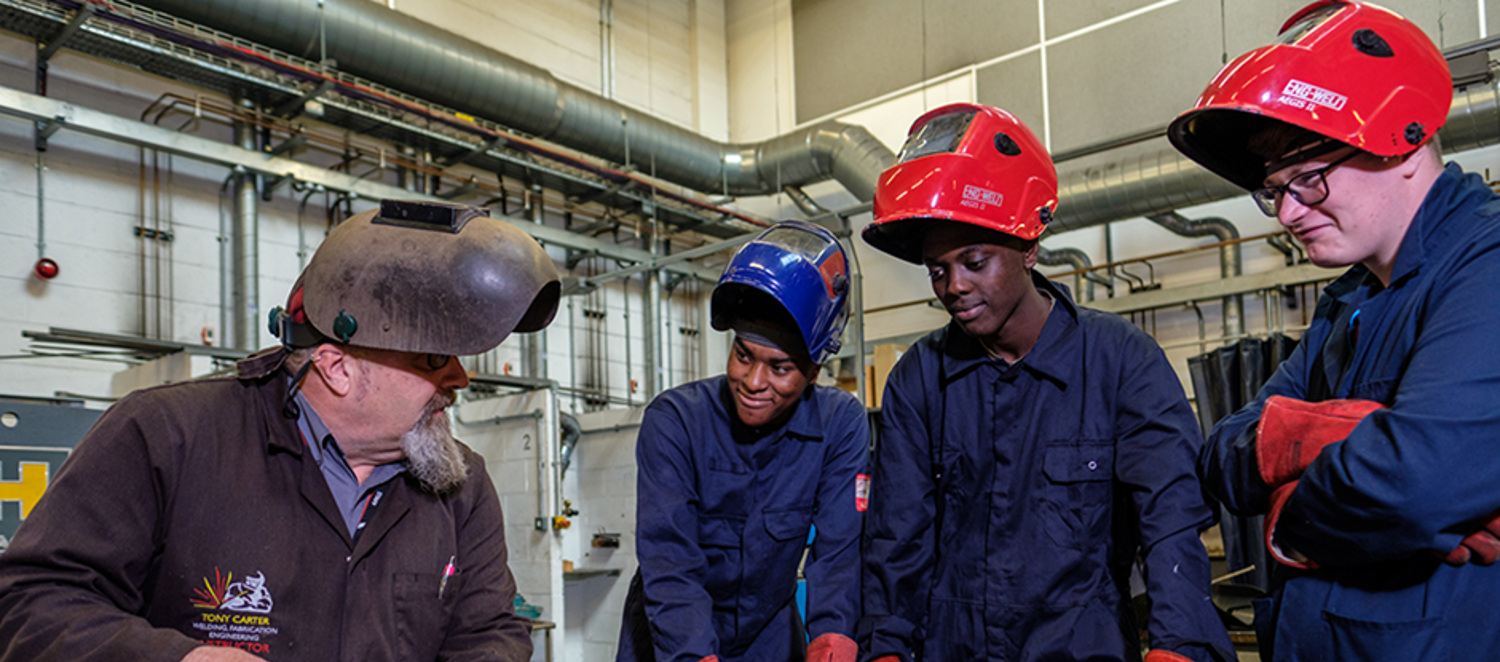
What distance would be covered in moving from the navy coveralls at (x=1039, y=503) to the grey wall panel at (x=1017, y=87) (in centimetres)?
792

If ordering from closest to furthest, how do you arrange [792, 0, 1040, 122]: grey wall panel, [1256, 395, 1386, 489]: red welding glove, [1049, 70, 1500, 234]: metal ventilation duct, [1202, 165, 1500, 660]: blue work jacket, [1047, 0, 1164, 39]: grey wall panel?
[1202, 165, 1500, 660]: blue work jacket
[1256, 395, 1386, 489]: red welding glove
[1049, 70, 1500, 234]: metal ventilation duct
[1047, 0, 1164, 39]: grey wall panel
[792, 0, 1040, 122]: grey wall panel

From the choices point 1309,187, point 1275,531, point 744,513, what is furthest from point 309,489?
point 1309,187

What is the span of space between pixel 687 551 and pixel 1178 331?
7402 millimetres

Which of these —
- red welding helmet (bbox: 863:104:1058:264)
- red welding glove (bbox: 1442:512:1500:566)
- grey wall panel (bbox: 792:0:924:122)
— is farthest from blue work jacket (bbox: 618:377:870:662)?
grey wall panel (bbox: 792:0:924:122)

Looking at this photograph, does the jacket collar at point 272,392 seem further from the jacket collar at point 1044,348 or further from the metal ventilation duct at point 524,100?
the metal ventilation duct at point 524,100

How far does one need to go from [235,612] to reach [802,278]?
3.95 ft

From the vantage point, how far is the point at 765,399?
2.15m

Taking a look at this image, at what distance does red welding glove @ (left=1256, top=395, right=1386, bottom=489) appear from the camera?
1.32 metres

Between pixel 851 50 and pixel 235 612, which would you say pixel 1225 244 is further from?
pixel 235 612

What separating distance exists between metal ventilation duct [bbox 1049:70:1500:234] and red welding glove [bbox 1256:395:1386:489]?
6461 mm

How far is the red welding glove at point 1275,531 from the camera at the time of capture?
1.37 meters

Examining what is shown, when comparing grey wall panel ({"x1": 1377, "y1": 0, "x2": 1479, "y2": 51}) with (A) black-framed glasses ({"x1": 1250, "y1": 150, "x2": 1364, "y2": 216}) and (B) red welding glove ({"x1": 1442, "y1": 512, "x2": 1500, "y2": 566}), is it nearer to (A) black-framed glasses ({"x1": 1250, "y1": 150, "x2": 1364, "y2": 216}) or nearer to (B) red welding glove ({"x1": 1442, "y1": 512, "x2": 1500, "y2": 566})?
(A) black-framed glasses ({"x1": 1250, "y1": 150, "x2": 1364, "y2": 216})

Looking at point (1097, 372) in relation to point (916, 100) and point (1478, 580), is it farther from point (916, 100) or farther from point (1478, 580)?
point (916, 100)

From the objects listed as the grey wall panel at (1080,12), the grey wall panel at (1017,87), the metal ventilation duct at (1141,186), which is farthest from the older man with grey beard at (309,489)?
the grey wall panel at (1080,12)
